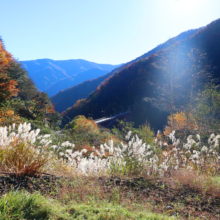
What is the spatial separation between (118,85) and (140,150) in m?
77.0

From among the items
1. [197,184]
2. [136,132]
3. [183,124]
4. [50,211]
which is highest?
[50,211]

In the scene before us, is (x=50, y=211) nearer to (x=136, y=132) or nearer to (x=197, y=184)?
(x=197, y=184)

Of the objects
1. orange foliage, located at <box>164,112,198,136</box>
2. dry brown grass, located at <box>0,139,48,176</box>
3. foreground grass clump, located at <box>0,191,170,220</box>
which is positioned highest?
dry brown grass, located at <box>0,139,48,176</box>

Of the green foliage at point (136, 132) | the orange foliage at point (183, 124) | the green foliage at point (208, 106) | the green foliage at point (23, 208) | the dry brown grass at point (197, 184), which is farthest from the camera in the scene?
the green foliage at point (208, 106)

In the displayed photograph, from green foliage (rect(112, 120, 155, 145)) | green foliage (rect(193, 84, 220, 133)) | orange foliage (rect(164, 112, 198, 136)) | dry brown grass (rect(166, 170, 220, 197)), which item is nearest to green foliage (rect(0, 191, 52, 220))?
dry brown grass (rect(166, 170, 220, 197))

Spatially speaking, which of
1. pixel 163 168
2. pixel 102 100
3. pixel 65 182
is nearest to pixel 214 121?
pixel 163 168

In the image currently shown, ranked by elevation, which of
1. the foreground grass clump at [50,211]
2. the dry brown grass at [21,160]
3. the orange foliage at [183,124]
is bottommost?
the orange foliage at [183,124]

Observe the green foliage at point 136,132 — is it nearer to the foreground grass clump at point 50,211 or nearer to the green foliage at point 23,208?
the foreground grass clump at point 50,211

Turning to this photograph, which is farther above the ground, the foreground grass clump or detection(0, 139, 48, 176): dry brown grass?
detection(0, 139, 48, 176): dry brown grass

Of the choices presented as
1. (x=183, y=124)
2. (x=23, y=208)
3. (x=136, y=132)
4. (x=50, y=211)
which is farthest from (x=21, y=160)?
(x=183, y=124)

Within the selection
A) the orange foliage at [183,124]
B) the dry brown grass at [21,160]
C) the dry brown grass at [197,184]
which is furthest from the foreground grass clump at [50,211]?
the orange foliage at [183,124]

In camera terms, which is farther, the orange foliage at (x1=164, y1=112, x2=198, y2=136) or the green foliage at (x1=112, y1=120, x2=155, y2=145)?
the green foliage at (x1=112, y1=120, x2=155, y2=145)

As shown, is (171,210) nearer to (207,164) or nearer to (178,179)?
(178,179)

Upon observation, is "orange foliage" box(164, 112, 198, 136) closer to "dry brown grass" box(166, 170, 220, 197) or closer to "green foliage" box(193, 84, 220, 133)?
"green foliage" box(193, 84, 220, 133)
